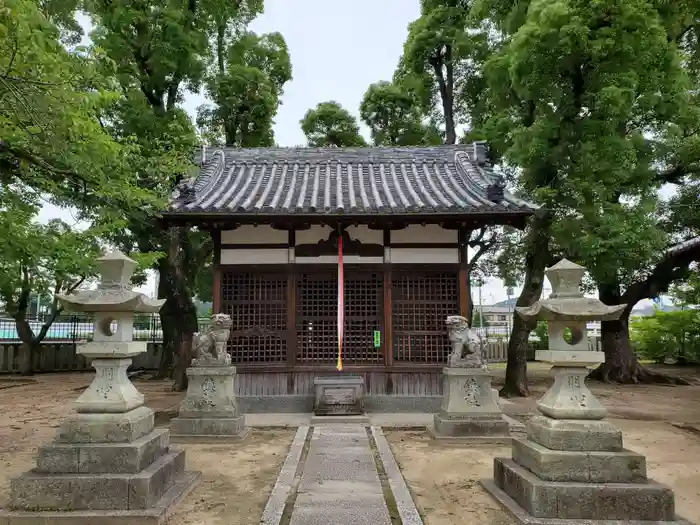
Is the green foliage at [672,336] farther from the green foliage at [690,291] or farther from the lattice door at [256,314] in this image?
the lattice door at [256,314]

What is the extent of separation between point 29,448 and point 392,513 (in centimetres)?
626

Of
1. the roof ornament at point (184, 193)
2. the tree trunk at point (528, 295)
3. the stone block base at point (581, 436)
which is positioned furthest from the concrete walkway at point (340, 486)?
the tree trunk at point (528, 295)

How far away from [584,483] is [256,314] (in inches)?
291

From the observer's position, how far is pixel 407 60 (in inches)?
725

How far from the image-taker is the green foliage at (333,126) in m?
23.3

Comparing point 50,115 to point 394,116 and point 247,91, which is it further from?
point 394,116

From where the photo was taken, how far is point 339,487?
18.5ft

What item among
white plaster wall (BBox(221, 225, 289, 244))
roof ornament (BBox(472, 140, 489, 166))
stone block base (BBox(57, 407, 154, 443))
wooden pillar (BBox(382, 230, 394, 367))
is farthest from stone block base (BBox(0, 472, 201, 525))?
roof ornament (BBox(472, 140, 489, 166))

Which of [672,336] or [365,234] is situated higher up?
[365,234]

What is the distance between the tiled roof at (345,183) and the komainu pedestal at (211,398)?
254 cm

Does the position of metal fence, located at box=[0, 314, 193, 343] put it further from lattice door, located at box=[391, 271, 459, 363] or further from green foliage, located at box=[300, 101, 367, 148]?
lattice door, located at box=[391, 271, 459, 363]

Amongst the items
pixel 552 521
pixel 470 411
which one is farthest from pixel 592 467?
pixel 470 411

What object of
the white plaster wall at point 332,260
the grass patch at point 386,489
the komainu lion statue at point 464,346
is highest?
the white plaster wall at point 332,260

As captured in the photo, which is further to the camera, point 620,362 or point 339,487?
point 620,362
